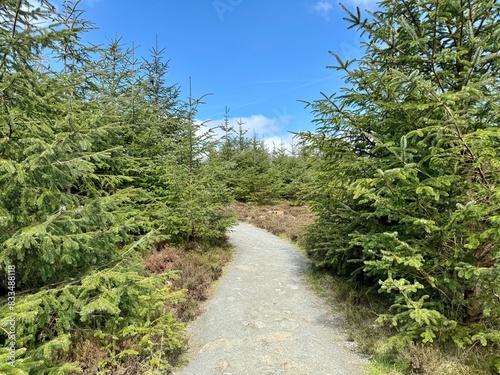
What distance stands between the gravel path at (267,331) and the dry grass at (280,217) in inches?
181

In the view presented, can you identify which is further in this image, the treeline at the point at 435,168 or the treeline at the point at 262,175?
the treeline at the point at 262,175

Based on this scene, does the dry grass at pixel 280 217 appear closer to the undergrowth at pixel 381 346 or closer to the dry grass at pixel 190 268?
the dry grass at pixel 190 268

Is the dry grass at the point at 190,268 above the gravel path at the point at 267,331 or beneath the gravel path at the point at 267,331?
above

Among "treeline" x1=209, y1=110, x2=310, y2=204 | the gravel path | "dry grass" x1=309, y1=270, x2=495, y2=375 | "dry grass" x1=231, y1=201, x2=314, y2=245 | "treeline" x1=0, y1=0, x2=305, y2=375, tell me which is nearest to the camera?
"treeline" x1=0, y1=0, x2=305, y2=375

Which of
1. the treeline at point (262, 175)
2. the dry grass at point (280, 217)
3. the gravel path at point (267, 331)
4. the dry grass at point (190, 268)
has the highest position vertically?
the treeline at point (262, 175)

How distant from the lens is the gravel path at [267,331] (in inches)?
171

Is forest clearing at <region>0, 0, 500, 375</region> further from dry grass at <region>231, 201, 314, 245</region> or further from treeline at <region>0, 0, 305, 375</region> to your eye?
dry grass at <region>231, 201, 314, 245</region>

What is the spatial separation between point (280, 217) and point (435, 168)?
42.1 ft

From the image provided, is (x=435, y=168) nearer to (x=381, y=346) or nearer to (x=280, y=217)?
(x=381, y=346)

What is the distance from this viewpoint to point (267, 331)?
535 centimetres

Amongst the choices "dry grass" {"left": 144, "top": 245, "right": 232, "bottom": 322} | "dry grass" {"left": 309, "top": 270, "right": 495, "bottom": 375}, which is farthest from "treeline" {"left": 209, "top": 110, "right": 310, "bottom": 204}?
"dry grass" {"left": 309, "top": 270, "right": 495, "bottom": 375}

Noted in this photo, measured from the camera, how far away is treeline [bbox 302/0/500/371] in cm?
381

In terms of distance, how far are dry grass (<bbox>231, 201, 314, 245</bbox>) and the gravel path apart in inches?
181

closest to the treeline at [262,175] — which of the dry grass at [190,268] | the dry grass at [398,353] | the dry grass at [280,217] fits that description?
the dry grass at [280,217]
